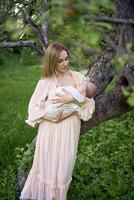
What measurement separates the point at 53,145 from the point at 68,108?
1.34 feet

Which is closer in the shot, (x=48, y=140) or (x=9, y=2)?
(x=48, y=140)

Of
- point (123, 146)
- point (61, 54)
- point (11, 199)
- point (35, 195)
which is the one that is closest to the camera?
point (61, 54)

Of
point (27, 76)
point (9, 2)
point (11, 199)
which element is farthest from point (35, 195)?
point (27, 76)

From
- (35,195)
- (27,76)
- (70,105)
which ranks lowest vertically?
(27,76)

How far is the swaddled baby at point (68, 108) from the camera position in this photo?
521cm

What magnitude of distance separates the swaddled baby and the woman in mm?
43

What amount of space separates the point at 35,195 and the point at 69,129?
2.68 ft

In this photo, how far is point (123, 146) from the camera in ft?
26.4

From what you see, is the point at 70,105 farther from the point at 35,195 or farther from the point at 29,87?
the point at 29,87

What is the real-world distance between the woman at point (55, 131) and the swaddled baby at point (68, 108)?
0.14ft

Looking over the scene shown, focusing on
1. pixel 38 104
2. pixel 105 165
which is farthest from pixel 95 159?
pixel 38 104

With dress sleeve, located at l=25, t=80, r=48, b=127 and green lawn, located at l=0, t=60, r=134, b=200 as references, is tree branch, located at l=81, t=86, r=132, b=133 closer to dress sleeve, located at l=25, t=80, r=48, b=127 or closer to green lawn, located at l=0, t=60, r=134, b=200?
dress sleeve, located at l=25, t=80, r=48, b=127

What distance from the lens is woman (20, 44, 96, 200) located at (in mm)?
5282

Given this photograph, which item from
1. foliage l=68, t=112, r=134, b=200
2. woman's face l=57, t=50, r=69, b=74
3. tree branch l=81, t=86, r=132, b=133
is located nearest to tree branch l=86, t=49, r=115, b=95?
tree branch l=81, t=86, r=132, b=133
